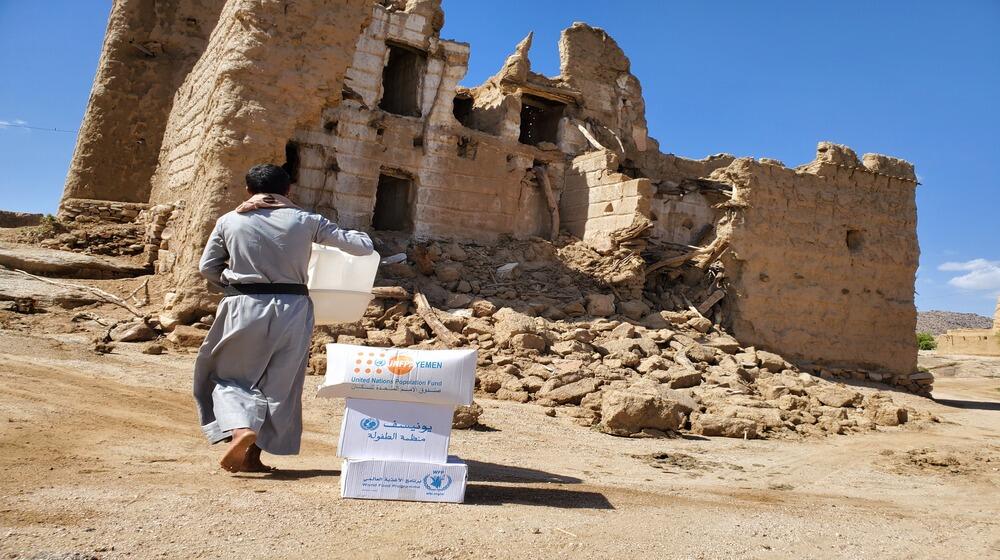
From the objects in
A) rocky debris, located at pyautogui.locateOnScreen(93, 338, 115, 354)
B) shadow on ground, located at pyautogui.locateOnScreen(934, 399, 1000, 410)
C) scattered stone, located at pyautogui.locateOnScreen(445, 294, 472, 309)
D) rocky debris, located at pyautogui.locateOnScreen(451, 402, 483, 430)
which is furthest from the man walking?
shadow on ground, located at pyautogui.locateOnScreen(934, 399, 1000, 410)

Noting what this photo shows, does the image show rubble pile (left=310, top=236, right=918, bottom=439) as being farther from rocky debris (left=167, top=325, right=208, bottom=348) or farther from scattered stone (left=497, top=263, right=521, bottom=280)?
rocky debris (left=167, top=325, right=208, bottom=348)

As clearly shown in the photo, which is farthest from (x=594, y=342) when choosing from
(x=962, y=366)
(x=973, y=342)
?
(x=973, y=342)

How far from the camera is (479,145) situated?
43.0 ft

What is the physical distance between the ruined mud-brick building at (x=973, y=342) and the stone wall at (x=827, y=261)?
46.9 ft

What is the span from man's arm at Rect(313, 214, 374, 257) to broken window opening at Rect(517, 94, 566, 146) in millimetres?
13143

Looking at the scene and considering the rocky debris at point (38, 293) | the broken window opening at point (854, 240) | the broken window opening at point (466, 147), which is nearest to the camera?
the rocky debris at point (38, 293)

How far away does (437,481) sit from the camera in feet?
9.73

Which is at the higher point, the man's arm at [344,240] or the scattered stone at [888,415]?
the man's arm at [344,240]

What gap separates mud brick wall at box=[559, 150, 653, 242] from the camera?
12.5 m

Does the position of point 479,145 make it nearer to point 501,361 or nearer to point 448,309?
point 448,309

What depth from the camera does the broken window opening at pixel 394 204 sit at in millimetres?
12867

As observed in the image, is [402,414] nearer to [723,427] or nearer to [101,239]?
[723,427]

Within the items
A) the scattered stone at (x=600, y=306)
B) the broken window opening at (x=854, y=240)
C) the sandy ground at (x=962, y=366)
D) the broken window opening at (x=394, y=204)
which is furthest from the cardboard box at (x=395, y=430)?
the sandy ground at (x=962, y=366)

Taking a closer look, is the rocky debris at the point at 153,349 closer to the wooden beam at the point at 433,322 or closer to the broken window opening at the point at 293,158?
the wooden beam at the point at 433,322
